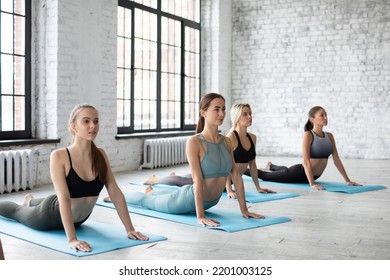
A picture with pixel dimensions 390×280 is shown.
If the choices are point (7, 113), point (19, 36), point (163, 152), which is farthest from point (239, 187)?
point (163, 152)

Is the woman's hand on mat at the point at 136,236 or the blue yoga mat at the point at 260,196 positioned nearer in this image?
the woman's hand on mat at the point at 136,236

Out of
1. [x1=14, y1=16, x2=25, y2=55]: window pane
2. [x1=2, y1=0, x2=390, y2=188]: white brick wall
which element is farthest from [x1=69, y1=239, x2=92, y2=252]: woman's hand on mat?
[x1=2, y1=0, x2=390, y2=188]: white brick wall

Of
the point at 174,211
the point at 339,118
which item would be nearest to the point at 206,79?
the point at 339,118

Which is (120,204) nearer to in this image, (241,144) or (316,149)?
(241,144)

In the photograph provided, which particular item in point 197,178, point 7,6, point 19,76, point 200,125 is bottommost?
point 197,178

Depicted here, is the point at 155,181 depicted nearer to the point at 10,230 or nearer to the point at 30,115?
the point at 30,115

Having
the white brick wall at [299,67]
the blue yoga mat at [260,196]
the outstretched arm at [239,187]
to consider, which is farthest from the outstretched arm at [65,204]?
the white brick wall at [299,67]

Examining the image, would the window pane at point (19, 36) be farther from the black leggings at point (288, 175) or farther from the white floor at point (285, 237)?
the black leggings at point (288, 175)

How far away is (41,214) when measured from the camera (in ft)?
13.3

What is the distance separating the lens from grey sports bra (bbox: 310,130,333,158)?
671cm

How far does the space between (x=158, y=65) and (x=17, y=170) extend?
3934 mm

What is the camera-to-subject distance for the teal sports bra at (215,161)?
14.6ft

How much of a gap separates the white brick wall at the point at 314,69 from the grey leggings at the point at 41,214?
7800 mm

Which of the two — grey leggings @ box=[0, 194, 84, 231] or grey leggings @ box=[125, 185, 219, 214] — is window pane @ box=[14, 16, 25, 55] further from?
grey leggings @ box=[0, 194, 84, 231]
